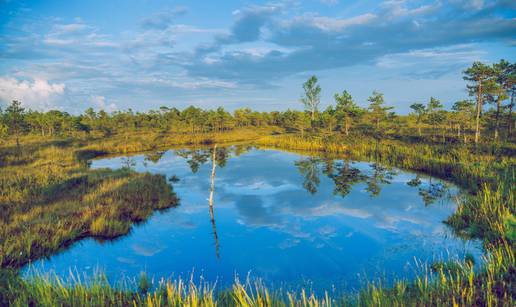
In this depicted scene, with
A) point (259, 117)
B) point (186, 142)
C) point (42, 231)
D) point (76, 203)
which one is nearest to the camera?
point (42, 231)

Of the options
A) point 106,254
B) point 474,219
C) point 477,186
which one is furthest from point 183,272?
point 477,186

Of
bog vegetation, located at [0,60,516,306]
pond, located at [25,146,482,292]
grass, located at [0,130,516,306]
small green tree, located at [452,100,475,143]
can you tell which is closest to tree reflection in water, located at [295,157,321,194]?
pond, located at [25,146,482,292]

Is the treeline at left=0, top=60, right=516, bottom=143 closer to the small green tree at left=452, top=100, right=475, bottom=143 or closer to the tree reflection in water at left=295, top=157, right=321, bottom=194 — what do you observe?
the small green tree at left=452, top=100, right=475, bottom=143

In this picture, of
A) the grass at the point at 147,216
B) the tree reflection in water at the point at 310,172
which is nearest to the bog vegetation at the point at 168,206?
→ the grass at the point at 147,216

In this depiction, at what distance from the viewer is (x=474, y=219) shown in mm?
12820

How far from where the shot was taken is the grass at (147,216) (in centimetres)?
673

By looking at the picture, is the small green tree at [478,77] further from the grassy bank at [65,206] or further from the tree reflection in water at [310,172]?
the grassy bank at [65,206]

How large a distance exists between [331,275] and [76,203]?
14.8 meters

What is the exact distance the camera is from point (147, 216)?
15.9 m

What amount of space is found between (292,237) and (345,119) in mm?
53042

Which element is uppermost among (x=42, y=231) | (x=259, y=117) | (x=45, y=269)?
(x=259, y=117)

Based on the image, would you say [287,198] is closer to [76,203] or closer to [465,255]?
[465,255]

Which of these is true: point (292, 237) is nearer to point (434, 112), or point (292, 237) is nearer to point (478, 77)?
point (478, 77)

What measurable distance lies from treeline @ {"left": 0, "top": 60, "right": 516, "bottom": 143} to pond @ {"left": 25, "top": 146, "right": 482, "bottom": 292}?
80.3ft
